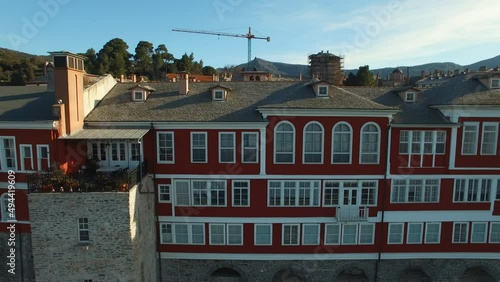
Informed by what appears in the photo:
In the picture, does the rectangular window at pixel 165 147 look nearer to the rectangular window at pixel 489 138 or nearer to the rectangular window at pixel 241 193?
the rectangular window at pixel 241 193

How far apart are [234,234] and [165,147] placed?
754 cm

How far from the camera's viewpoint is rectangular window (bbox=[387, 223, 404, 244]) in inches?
846

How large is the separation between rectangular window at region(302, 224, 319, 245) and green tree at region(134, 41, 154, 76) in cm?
6922

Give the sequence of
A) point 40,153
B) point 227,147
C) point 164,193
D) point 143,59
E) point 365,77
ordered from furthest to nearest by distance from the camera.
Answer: point 143,59 → point 365,77 → point 164,193 → point 227,147 → point 40,153

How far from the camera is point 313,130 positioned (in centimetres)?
2031

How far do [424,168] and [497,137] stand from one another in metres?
5.02

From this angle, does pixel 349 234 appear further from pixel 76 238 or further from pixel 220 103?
pixel 76 238

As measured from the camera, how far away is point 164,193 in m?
20.9

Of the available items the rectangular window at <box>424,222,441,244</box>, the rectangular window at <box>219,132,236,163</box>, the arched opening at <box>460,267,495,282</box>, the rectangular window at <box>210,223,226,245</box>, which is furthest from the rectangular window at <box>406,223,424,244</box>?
the rectangular window at <box>219,132,236,163</box>

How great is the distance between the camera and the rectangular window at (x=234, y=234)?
69.8ft

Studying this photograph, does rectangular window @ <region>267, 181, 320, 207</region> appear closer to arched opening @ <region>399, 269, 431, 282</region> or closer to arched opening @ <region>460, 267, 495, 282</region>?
arched opening @ <region>399, 269, 431, 282</region>

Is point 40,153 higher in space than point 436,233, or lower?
higher

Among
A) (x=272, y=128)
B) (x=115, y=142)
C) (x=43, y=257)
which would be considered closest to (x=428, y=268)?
(x=272, y=128)

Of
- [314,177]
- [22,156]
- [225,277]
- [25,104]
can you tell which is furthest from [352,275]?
[25,104]
